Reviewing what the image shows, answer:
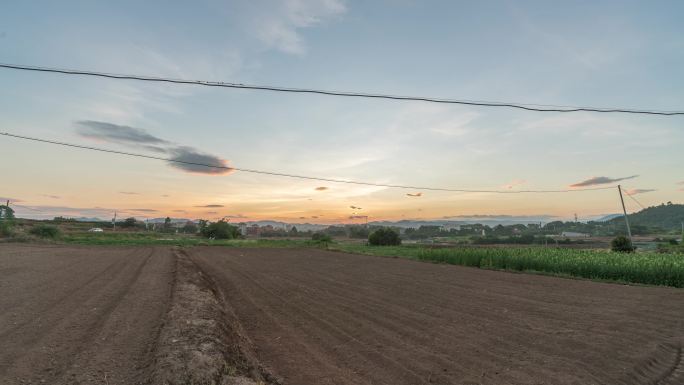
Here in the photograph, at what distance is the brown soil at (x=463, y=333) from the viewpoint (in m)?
6.37

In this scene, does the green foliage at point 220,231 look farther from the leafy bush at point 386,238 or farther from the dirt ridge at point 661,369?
the dirt ridge at point 661,369

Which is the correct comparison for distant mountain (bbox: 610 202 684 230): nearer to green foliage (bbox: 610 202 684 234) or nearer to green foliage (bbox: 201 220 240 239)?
green foliage (bbox: 610 202 684 234)

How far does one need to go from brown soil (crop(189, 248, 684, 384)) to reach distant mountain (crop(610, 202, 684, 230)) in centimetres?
14204

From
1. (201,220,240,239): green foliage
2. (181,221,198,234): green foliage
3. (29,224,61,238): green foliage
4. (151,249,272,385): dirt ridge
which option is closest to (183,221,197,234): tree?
(181,221,198,234): green foliage

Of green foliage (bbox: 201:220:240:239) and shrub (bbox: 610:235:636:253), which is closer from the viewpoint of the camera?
shrub (bbox: 610:235:636:253)

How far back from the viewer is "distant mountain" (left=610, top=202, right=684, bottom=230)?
126 m

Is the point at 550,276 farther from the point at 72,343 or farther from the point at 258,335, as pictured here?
the point at 72,343

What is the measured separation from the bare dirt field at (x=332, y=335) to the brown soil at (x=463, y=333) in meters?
0.04

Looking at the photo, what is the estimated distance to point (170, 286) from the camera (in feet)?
46.5

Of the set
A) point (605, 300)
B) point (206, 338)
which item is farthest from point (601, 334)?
point (206, 338)

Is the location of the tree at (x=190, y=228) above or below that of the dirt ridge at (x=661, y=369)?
above

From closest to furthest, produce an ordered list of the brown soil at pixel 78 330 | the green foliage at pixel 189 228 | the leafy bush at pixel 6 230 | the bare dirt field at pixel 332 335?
the brown soil at pixel 78 330 < the bare dirt field at pixel 332 335 < the leafy bush at pixel 6 230 < the green foliage at pixel 189 228

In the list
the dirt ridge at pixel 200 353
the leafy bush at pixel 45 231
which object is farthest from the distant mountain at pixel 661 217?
the leafy bush at pixel 45 231

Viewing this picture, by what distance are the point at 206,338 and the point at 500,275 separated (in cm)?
1799
